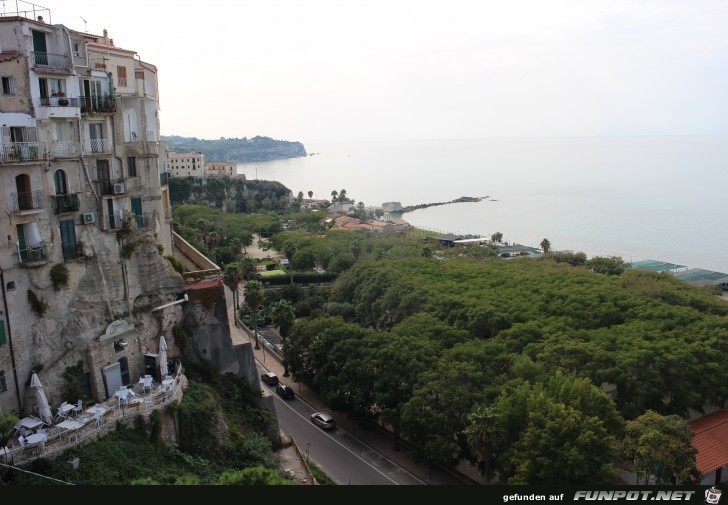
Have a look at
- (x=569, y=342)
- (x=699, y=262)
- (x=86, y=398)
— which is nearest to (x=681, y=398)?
(x=569, y=342)

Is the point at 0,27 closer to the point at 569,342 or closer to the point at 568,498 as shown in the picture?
the point at 568,498

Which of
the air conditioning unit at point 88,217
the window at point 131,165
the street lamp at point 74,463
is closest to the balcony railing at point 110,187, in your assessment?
the air conditioning unit at point 88,217

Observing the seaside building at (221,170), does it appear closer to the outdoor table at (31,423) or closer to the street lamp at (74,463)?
the outdoor table at (31,423)

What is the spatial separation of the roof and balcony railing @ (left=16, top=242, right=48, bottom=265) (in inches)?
1030

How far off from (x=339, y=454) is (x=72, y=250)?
1623 cm

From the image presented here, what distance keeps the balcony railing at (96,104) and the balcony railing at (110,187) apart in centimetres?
251

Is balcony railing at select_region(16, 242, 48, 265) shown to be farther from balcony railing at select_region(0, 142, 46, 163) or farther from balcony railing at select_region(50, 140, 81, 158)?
balcony railing at select_region(50, 140, 81, 158)

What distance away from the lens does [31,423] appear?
1773 centimetres

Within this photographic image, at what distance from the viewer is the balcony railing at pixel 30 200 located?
18.5 metres

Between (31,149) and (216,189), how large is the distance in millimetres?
94505

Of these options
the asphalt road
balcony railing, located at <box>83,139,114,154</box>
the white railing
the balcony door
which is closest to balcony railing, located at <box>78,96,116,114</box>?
balcony railing, located at <box>83,139,114,154</box>

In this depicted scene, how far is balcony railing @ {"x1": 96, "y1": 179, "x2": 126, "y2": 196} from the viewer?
2133cm

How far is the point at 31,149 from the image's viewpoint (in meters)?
18.6

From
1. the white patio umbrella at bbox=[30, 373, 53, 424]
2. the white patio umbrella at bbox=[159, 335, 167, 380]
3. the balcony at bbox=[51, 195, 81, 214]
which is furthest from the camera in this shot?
the white patio umbrella at bbox=[159, 335, 167, 380]
